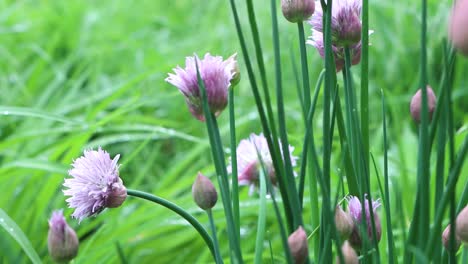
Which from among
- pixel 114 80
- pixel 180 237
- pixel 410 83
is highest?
pixel 114 80

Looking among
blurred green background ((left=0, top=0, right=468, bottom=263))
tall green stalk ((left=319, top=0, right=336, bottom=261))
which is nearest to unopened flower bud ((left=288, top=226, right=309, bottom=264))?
tall green stalk ((left=319, top=0, right=336, bottom=261))

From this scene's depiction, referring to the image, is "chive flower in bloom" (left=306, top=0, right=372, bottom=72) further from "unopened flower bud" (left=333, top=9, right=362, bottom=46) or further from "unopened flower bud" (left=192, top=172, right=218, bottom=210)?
"unopened flower bud" (left=192, top=172, right=218, bottom=210)

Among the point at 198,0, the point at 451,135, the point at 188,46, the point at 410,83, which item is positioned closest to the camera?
the point at 451,135

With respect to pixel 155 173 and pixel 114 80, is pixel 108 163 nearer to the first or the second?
pixel 155 173

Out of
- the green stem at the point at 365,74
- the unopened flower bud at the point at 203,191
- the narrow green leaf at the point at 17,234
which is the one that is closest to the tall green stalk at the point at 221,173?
the unopened flower bud at the point at 203,191

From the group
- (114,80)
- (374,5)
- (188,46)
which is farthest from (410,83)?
(114,80)

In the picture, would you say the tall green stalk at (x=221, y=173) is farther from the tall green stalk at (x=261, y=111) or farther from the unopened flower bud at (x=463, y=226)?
the unopened flower bud at (x=463, y=226)
